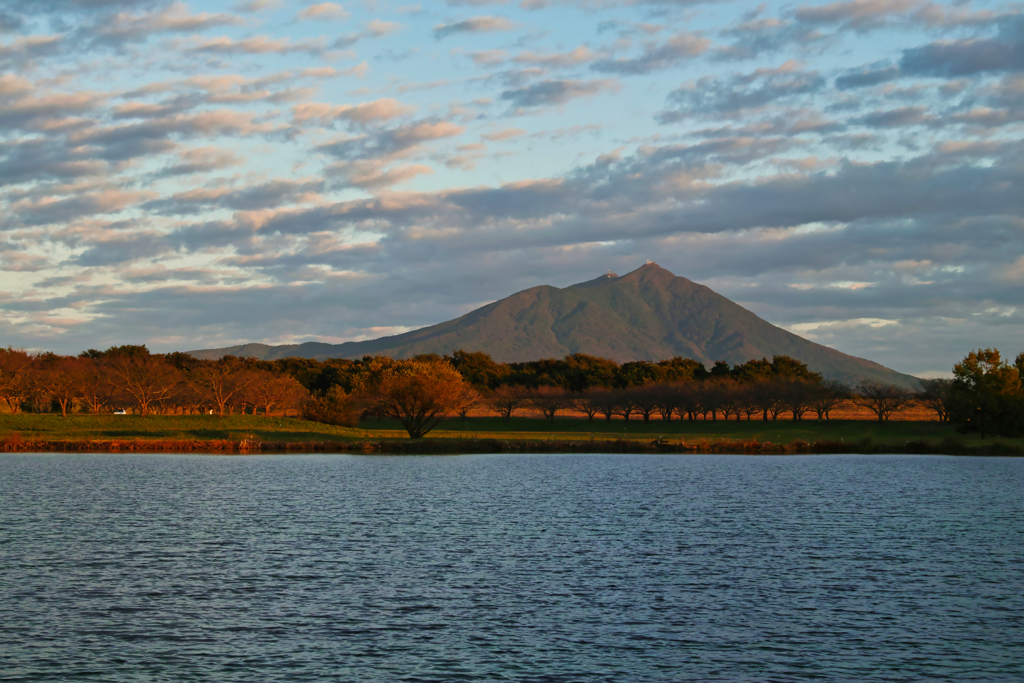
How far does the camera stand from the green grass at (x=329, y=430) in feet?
359

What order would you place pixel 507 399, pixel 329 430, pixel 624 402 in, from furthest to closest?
1. pixel 507 399
2. pixel 624 402
3. pixel 329 430

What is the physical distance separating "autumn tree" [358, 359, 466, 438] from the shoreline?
12.3ft

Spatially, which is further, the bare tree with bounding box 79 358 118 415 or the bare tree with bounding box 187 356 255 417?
the bare tree with bounding box 79 358 118 415

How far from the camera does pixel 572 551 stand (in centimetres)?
3531

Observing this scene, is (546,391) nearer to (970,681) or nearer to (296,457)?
(296,457)

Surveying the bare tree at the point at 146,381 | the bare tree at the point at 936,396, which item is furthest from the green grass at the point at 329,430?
the bare tree at the point at 146,381

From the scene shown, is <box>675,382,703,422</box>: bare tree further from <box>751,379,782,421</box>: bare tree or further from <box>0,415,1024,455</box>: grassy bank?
<box>0,415,1024,455</box>: grassy bank

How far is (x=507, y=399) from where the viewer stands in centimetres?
18088

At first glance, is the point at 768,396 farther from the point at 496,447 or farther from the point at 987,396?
the point at 496,447

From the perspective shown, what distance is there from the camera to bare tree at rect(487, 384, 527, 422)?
18040cm

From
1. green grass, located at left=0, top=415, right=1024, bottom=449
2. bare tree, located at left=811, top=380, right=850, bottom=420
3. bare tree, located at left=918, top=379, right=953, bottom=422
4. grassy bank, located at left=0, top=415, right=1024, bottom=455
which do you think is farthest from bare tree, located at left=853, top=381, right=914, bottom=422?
grassy bank, located at left=0, top=415, right=1024, bottom=455

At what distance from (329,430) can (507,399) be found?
66583 mm

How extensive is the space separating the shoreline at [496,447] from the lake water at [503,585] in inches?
1686

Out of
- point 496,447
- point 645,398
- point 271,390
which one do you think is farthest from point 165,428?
point 645,398
